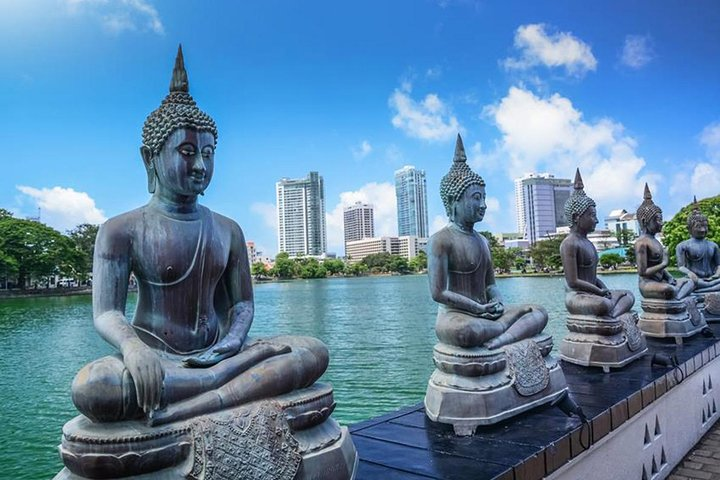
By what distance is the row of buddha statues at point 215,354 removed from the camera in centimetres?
277

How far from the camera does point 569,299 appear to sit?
273 inches

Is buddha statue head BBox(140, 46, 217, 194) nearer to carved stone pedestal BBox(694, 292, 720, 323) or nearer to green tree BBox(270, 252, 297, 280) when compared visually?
carved stone pedestal BBox(694, 292, 720, 323)

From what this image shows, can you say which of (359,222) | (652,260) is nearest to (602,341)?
(652,260)

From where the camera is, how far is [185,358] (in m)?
3.27

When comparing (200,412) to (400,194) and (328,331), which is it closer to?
(328,331)

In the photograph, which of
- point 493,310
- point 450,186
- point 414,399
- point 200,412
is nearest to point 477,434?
point 493,310

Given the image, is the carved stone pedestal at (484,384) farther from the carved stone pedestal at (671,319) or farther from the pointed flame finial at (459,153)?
the carved stone pedestal at (671,319)

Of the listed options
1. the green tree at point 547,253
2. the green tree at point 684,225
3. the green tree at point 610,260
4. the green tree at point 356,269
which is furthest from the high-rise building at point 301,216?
the green tree at point 684,225

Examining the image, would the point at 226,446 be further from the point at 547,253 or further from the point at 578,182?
the point at 547,253

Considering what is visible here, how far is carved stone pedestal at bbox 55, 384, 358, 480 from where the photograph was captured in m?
2.68

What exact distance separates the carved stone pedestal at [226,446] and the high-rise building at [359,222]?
5404 inches

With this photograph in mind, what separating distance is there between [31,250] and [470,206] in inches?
1986

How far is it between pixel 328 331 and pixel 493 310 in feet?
54.4

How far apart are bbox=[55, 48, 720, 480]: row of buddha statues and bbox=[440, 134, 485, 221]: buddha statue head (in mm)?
12
